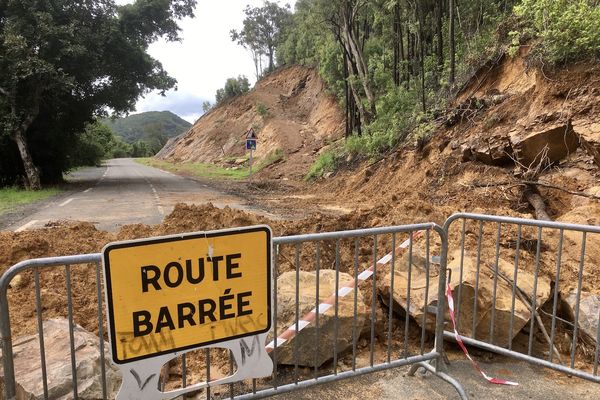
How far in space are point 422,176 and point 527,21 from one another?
4.76 meters

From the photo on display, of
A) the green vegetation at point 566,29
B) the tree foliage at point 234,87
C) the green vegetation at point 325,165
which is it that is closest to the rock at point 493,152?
the green vegetation at point 566,29

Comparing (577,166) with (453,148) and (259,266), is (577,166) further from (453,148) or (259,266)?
(259,266)

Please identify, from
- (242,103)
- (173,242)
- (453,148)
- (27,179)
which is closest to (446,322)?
(173,242)

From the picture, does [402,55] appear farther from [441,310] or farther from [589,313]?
[441,310]

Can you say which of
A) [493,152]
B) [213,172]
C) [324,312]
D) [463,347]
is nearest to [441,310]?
[463,347]

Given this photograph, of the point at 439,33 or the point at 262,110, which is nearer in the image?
the point at 439,33

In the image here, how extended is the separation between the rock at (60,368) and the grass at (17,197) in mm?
11592

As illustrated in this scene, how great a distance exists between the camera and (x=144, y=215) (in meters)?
11.8

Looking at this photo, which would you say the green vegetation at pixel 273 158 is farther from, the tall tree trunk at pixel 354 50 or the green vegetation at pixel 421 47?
the tall tree trunk at pixel 354 50

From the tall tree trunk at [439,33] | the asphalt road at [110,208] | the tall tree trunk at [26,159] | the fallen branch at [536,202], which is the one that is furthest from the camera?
the tall tree trunk at [26,159]

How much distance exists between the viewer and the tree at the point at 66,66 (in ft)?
59.4

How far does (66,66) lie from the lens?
771 inches

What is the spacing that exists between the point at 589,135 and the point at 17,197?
18078mm

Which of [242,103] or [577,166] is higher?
[242,103]
